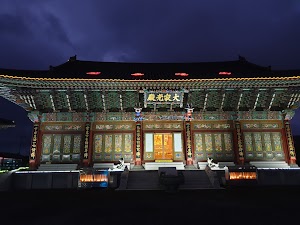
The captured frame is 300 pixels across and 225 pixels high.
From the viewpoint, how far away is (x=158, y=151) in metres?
18.4

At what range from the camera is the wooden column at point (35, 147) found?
17470 mm

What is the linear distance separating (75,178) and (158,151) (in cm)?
681

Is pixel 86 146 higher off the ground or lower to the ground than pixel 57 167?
higher

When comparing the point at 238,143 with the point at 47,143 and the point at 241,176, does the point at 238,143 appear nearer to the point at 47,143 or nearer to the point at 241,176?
the point at 241,176

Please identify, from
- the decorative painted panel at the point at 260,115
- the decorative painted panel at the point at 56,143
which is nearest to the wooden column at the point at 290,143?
the decorative painted panel at the point at 260,115

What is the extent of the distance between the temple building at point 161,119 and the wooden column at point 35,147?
0.07 m

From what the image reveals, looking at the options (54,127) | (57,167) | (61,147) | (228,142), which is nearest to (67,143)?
(61,147)

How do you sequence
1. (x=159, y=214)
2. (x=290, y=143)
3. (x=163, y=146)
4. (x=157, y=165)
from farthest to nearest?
(x=163, y=146), (x=290, y=143), (x=157, y=165), (x=159, y=214)

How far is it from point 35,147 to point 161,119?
1024 centimetres

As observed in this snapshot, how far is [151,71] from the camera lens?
21.3m

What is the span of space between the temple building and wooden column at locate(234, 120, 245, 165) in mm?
74

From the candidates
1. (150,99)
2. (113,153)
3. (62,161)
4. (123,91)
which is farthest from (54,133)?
(150,99)

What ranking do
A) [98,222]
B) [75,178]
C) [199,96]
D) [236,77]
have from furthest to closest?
[199,96] < [236,77] < [75,178] < [98,222]

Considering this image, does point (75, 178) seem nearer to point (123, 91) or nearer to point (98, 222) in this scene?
point (123, 91)
